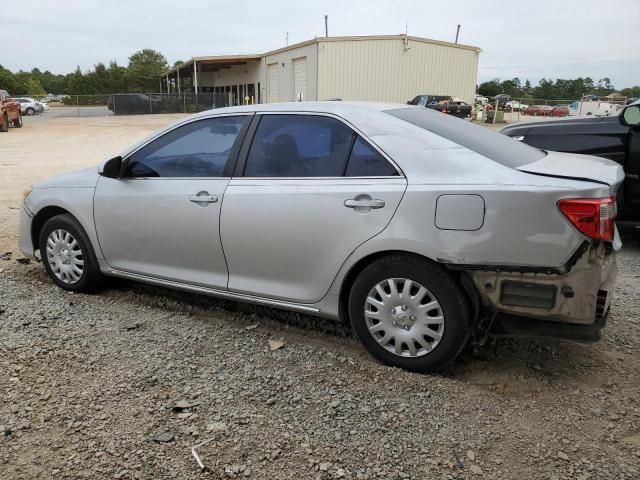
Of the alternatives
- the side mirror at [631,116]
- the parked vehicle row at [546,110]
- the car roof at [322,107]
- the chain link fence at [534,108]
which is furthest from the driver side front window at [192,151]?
the parked vehicle row at [546,110]

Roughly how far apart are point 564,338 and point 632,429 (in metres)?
0.54

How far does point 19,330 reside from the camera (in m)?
3.99

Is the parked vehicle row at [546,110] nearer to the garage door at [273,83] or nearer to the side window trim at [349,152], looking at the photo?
the garage door at [273,83]

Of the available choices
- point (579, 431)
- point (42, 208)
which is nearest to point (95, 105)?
point (42, 208)

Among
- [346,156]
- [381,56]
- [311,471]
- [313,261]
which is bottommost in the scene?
[311,471]

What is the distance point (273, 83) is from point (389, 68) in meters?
10.4

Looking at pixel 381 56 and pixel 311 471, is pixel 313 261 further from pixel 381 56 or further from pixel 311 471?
pixel 381 56

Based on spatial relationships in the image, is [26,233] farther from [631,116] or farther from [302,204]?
[631,116]

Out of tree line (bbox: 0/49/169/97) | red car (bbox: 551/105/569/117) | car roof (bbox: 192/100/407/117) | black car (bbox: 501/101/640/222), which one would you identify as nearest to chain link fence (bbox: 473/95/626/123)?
red car (bbox: 551/105/569/117)

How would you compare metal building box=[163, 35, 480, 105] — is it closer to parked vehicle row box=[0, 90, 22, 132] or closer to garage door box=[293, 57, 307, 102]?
garage door box=[293, 57, 307, 102]

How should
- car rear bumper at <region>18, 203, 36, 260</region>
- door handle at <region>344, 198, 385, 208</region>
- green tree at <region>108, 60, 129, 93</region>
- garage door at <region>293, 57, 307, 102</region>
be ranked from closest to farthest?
door handle at <region>344, 198, 385, 208</region> → car rear bumper at <region>18, 203, 36, 260</region> → garage door at <region>293, 57, 307, 102</region> → green tree at <region>108, 60, 129, 93</region>

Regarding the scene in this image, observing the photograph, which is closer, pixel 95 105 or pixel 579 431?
pixel 579 431

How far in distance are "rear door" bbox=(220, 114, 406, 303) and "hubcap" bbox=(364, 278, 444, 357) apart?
32 centimetres

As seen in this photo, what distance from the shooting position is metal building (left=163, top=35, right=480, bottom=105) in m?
31.7
